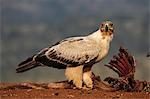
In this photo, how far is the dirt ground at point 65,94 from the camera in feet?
41.8

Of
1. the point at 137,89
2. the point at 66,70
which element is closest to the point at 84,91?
the point at 66,70

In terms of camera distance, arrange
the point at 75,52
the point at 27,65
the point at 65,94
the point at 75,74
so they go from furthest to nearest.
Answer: the point at 27,65
the point at 75,52
the point at 75,74
the point at 65,94

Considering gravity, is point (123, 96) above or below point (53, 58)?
below

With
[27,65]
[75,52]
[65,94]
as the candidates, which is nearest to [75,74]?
[75,52]

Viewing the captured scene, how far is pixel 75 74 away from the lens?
1356 centimetres

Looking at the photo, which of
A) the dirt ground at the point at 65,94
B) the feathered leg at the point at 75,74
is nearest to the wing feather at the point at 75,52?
the feathered leg at the point at 75,74

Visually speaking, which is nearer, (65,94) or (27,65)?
(65,94)

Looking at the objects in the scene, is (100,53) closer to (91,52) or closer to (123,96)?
(91,52)

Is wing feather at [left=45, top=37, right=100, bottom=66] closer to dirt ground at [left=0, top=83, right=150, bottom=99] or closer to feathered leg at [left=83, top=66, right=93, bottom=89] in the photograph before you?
feathered leg at [left=83, top=66, right=93, bottom=89]

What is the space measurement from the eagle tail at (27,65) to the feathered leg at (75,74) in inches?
35.6

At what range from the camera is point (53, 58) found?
45.4 ft

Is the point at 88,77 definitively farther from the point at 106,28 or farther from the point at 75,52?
the point at 106,28

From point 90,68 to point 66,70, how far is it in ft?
2.40

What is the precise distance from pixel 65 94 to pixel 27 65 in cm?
155
